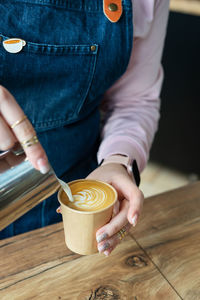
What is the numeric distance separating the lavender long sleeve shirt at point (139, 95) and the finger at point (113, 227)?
0.24 metres

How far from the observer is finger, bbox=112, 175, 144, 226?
0.70 metres

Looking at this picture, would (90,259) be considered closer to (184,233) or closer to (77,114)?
(184,233)

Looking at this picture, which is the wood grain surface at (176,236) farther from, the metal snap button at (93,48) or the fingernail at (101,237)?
the metal snap button at (93,48)

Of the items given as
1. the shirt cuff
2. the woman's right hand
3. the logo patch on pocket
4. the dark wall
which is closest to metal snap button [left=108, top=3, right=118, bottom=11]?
the logo patch on pocket

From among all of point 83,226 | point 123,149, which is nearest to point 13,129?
point 83,226

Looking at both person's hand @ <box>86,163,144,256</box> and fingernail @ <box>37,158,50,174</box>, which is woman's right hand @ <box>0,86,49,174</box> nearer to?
fingernail @ <box>37,158,50,174</box>

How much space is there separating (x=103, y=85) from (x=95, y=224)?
1.40ft

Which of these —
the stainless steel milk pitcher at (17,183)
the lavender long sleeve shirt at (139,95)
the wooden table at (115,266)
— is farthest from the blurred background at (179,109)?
the stainless steel milk pitcher at (17,183)

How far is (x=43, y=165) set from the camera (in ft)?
1.78

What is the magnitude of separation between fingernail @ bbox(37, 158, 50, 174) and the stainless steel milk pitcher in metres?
0.01

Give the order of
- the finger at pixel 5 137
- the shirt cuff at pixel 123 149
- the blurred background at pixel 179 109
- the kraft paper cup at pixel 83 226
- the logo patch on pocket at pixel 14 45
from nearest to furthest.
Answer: the finger at pixel 5 137 < the kraft paper cup at pixel 83 226 < the logo patch on pocket at pixel 14 45 < the shirt cuff at pixel 123 149 < the blurred background at pixel 179 109

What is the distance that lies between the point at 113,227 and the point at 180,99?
1.80m

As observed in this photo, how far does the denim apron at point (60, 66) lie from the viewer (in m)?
0.79

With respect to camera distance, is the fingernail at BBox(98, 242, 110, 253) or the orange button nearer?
the fingernail at BBox(98, 242, 110, 253)
